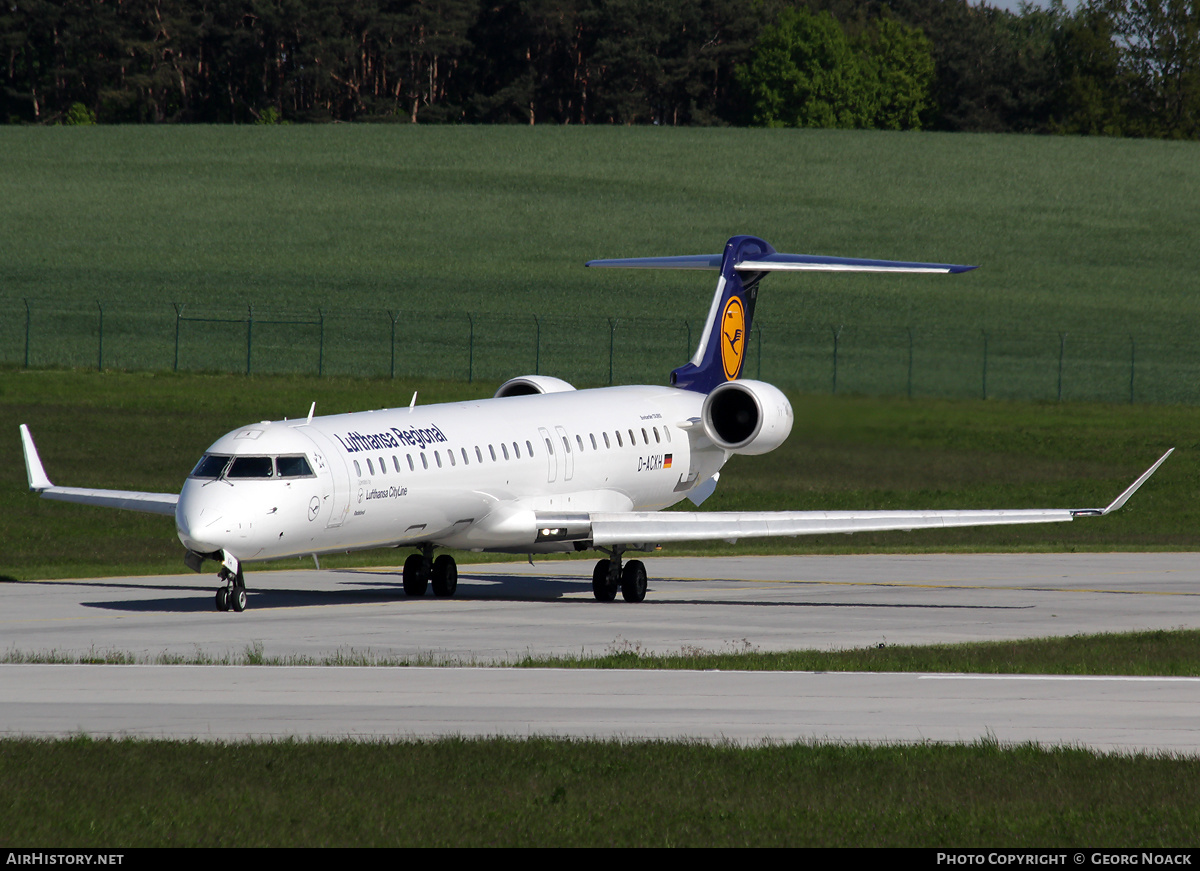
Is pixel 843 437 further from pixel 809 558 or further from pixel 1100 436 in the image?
pixel 1100 436

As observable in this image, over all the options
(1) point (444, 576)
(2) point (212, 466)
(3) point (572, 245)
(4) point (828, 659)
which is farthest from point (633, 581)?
(3) point (572, 245)

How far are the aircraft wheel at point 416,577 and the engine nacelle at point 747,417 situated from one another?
6.79 meters

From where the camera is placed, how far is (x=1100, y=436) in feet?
200

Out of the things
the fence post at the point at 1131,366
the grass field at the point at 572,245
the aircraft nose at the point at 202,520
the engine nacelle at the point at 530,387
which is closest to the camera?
the aircraft nose at the point at 202,520

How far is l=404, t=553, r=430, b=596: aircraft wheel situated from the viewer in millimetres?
31719

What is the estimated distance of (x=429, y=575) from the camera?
3188 cm

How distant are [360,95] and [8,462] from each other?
95.1 meters

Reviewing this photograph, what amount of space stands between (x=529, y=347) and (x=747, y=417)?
4295 centimetres

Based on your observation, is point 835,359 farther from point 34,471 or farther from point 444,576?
point 34,471

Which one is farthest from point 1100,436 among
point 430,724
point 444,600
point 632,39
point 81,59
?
point 81,59

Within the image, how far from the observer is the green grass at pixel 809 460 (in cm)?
3797

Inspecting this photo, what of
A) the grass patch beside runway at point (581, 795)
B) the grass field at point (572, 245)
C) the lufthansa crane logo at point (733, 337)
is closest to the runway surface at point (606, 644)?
the grass patch beside runway at point (581, 795)

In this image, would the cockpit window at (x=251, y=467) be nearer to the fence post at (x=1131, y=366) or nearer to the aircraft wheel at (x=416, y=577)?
the aircraft wheel at (x=416, y=577)

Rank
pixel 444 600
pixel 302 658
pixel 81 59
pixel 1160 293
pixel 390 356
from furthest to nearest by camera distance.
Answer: pixel 81 59, pixel 1160 293, pixel 390 356, pixel 444 600, pixel 302 658
